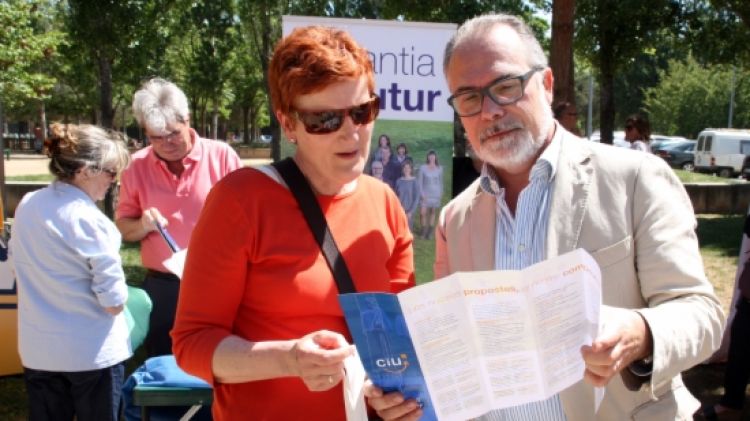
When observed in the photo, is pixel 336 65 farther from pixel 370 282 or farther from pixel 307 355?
pixel 307 355

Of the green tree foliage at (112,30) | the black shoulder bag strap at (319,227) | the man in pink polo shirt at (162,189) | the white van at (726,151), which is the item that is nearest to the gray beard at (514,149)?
the black shoulder bag strap at (319,227)

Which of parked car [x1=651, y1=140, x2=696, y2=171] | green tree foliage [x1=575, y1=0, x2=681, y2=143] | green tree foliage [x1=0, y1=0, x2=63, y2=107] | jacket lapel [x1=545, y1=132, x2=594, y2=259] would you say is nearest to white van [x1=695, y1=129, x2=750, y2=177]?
parked car [x1=651, y1=140, x2=696, y2=171]

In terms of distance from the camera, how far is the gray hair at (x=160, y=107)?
3.96 m

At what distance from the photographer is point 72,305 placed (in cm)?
334

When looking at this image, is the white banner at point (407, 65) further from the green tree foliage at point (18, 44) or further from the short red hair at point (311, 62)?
the green tree foliage at point (18, 44)

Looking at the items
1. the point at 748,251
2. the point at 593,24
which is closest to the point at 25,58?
the point at 593,24

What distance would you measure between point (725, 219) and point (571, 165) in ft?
50.1

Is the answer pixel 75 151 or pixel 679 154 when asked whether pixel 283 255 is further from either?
pixel 679 154

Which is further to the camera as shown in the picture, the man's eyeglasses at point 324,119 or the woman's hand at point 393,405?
the man's eyeglasses at point 324,119

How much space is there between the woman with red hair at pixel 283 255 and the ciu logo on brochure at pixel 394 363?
241 mm

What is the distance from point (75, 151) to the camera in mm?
3328

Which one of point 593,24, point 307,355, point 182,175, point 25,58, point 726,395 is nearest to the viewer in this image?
point 307,355

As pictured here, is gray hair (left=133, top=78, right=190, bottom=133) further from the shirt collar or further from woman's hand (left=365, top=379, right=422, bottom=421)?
woman's hand (left=365, top=379, right=422, bottom=421)

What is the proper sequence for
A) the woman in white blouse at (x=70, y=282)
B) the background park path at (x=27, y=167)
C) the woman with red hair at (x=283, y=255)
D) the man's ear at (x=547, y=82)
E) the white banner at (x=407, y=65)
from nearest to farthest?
the woman with red hair at (x=283, y=255) → the man's ear at (x=547, y=82) → the woman in white blouse at (x=70, y=282) → the white banner at (x=407, y=65) → the background park path at (x=27, y=167)
